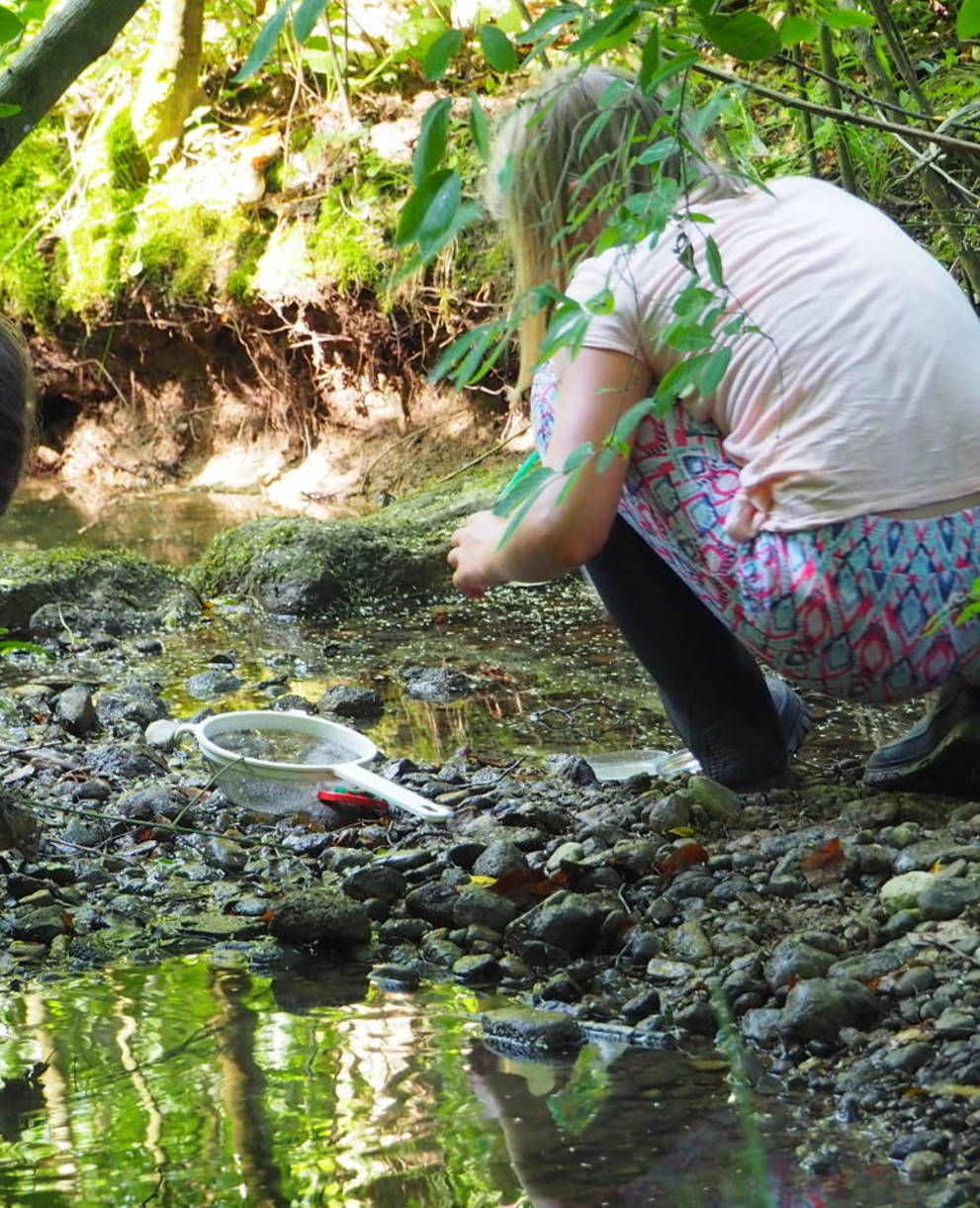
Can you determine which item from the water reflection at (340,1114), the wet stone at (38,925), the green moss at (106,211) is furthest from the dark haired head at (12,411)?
the green moss at (106,211)

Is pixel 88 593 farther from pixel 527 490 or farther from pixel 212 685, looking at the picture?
pixel 527 490

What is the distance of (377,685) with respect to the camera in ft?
13.4

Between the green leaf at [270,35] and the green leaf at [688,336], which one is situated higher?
the green leaf at [270,35]

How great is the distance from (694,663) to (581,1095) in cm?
106

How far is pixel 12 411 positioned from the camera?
6.63 feet

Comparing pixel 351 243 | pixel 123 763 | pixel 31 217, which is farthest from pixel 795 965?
pixel 31 217

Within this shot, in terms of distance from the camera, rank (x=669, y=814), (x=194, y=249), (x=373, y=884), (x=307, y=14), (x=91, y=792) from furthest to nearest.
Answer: (x=194, y=249)
(x=91, y=792)
(x=669, y=814)
(x=373, y=884)
(x=307, y=14)

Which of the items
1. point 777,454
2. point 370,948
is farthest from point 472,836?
point 777,454

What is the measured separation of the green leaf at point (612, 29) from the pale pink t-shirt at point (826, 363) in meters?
0.77

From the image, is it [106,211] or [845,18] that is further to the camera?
[106,211]

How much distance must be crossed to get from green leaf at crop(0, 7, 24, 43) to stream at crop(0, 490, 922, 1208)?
1054 millimetres

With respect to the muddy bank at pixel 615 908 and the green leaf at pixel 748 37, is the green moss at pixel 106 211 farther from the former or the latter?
the green leaf at pixel 748 37

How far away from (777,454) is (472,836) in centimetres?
79

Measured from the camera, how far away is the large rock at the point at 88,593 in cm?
481
